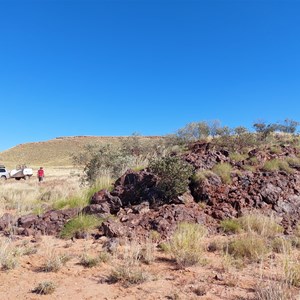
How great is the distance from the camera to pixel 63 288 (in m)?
4.66

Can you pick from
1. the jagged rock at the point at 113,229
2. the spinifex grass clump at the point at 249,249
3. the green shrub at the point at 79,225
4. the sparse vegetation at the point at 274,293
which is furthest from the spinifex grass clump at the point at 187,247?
the green shrub at the point at 79,225

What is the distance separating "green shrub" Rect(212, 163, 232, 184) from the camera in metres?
9.08

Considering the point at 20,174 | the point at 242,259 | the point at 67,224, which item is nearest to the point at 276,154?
the point at 242,259

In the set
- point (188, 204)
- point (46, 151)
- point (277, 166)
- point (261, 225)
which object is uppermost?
point (46, 151)

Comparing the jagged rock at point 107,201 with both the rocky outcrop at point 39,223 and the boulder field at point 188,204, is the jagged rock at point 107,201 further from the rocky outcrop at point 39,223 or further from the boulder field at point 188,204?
the rocky outcrop at point 39,223

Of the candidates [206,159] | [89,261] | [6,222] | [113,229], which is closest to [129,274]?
[89,261]

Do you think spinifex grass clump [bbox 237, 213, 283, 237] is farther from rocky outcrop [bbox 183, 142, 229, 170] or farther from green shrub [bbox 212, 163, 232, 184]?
rocky outcrop [bbox 183, 142, 229, 170]

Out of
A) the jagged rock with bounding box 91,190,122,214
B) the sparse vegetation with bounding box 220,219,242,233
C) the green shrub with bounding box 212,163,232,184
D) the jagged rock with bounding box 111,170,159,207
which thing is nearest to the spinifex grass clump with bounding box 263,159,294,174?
the green shrub with bounding box 212,163,232,184

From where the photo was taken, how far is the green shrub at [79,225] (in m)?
7.45

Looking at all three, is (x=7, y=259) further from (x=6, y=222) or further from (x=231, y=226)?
(x=231, y=226)

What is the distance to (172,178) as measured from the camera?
8586 mm

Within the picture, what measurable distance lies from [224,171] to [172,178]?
1.69m

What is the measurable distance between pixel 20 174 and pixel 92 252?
3108 centimetres

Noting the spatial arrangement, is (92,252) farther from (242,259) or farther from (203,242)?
(242,259)
